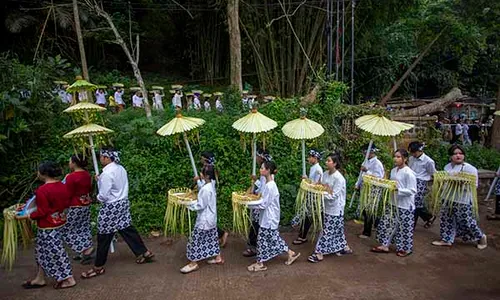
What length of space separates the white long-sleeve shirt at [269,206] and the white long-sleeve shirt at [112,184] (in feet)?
4.82

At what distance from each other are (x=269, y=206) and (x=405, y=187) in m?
1.68

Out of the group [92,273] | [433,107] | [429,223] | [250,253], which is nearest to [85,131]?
[92,273]

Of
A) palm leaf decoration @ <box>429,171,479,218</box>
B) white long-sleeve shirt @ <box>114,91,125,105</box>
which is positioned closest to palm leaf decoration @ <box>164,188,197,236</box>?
palm leaf decoration @ <box>429,171,479,218</box>

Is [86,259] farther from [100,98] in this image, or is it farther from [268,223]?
[100,98]

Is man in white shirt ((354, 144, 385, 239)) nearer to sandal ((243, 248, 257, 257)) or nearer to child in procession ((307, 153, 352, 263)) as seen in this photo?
child in procession ((307, 153, 352, 263))

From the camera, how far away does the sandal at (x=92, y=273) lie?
189 inches

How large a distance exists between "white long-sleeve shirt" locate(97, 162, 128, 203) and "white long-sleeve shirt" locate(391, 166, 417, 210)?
126 inches

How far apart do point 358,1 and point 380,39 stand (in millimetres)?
4294

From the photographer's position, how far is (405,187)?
16.9 ft

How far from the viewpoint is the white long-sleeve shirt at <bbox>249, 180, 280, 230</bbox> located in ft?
15.7

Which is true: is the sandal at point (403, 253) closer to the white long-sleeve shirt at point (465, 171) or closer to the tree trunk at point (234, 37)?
the white long-sleeve shirt at point (465, 171)

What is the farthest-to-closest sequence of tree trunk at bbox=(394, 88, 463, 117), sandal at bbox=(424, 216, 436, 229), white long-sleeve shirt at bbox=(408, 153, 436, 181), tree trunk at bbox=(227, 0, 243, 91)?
tree trunk at bbox=(394, 88, 463, 117)
tree trunk at bbox=(227, 0, 243, 91)
sandal at bbox=(424, 216, 436, 229)
white long-sleeve shirt at bbox=(408, 153, 436, 181)

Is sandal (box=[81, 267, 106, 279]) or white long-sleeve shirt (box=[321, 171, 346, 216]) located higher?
white long-sleeve shirt (box=[321, 171, 346, 216])

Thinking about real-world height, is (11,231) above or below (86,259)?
above
